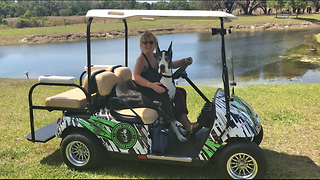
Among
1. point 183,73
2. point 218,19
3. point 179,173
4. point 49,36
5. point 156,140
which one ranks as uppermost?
point 49,36

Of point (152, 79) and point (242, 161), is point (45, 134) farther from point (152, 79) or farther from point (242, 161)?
point (242, 161)

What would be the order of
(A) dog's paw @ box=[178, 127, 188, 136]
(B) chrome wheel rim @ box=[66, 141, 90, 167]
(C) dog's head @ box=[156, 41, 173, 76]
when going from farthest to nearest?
(A) dog's paw @ box=[178, 127, 188, 136]
(B) chrome wheel rim @ box=[66, 141, 90, 167]
(C) dog's head @ box=[156, 41, 173, 76]

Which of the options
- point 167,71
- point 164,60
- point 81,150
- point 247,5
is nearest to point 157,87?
point 167,71

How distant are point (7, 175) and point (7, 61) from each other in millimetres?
20563

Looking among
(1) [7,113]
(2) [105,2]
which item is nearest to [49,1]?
(2) [105,2]

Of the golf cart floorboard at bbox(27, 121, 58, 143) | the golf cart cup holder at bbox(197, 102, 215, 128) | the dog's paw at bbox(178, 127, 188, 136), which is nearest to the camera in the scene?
the golf cart cup holder at bbox(197, 102, 215, 128)

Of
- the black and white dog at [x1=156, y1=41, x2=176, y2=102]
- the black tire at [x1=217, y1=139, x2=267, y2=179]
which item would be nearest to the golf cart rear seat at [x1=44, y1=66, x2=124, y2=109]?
the black and white dog at [x1=156, y1=41, x2=176, y2=102]

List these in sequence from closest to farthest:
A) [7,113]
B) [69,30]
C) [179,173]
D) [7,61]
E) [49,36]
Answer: [179,173], [7,113], [7,61], [49,36], [69,30]

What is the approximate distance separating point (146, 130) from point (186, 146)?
0.58 m

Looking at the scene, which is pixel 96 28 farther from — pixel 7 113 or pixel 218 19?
pixel 218 19

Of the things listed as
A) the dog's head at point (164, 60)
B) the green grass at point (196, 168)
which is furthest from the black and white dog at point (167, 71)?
the green grass at point (196, 168)

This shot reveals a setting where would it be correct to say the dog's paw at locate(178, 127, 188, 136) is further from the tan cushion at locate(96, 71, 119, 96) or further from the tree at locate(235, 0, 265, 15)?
the tree at locate(235, 0, 265, 15)

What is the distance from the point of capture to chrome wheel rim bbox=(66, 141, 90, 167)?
3756 millimetres

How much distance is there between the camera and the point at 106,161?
3902 millimetres
